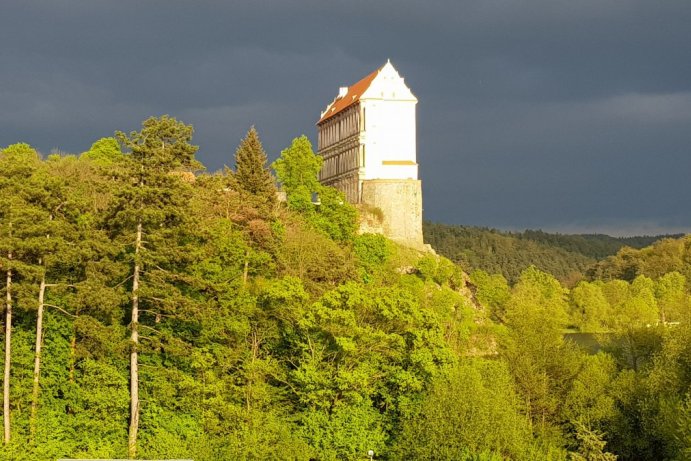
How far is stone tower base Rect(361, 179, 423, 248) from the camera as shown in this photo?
274 feet

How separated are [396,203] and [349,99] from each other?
13.6m

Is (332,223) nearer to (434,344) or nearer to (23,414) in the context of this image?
(434,344)

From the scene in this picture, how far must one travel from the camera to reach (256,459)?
136ft

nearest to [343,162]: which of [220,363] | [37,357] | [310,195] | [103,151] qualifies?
[310,195]

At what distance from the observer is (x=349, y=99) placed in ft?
301

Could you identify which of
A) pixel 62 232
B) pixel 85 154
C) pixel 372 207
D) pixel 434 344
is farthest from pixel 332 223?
pixel 62 232

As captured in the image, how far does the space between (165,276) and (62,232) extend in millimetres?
4904

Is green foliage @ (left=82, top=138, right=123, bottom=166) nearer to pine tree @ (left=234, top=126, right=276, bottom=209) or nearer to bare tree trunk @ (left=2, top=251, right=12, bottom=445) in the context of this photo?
pine tree @ (left=234, top=126, right=276, bottom=209)

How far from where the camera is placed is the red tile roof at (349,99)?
89.9 metres

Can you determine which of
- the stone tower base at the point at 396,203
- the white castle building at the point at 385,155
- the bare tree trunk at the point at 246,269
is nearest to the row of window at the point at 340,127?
the white castle building at the point at 385,155

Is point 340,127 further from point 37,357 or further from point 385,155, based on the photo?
point 37,357

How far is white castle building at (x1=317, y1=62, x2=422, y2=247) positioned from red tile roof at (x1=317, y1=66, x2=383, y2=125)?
298mm

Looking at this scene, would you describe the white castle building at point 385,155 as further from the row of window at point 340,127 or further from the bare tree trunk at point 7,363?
the bare tree trunk at point 7,363

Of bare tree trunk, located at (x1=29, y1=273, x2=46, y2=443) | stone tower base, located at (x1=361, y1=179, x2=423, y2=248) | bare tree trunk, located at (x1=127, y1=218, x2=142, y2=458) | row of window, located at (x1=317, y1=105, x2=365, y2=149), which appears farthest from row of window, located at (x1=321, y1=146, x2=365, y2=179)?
bare tree trunk, located at (x1=29, y1=273, x2=46, y2=443)
